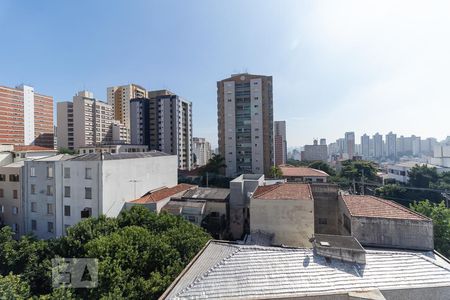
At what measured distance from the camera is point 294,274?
415 inches

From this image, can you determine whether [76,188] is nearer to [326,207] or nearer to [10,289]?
[10,289]

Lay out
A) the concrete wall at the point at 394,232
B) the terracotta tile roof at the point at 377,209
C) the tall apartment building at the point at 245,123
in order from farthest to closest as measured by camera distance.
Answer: the tall apartment building at the point at 245,123 < the terracotta tile roof at the point at 377,209 < the concrete wall at the point at 394,232

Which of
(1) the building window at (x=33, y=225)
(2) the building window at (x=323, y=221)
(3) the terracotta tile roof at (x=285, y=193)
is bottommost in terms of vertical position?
(1) the building window at (x=33, y=225)

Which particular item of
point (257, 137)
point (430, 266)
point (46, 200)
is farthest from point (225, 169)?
point (430, 266)

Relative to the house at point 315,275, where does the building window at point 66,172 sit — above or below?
above

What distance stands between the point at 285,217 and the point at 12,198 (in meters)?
34.0

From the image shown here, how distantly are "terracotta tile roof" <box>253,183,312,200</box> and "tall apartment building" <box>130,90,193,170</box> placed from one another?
2099 inches

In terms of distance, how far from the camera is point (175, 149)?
73438 mm

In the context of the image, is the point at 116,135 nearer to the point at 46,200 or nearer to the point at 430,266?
the point at 46,200

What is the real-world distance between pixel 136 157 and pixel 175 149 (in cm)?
4341

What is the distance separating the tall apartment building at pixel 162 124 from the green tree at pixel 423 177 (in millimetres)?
59359

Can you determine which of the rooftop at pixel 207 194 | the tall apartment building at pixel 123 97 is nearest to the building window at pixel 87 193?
the rooftop at pixel 207 194

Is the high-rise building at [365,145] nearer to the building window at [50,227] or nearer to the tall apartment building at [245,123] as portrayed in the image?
the tall apartment building at [245,123]

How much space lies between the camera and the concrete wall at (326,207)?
24391mm
